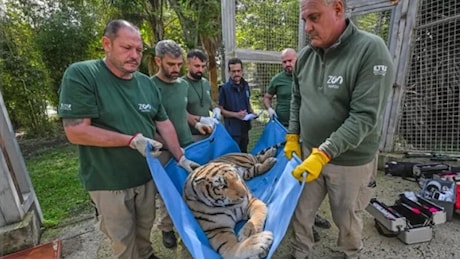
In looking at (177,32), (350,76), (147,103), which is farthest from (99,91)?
(177,32)

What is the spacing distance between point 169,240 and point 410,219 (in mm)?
1827

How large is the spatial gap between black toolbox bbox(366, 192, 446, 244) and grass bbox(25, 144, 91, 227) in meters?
2.72

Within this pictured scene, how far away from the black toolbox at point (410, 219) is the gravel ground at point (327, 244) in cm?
7

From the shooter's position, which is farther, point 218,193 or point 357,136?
point 218,193

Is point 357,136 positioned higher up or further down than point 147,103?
further down

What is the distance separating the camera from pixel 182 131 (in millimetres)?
2283

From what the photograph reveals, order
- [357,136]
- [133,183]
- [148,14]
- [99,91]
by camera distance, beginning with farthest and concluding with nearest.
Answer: [148,14] → [133,183] → [99,91] → [357,136]

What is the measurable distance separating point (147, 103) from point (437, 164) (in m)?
2.98

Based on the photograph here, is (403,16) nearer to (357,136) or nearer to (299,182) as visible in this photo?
(357,136)

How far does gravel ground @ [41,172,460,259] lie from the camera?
81.0 inches

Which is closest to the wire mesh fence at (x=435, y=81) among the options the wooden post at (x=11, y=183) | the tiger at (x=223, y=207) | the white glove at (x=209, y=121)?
the white glove at (x=209, y=121)

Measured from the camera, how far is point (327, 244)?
2199 mm

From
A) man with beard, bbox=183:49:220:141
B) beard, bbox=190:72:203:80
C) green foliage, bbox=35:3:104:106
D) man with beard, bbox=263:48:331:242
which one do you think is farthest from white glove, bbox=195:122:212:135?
green foliage, bbox=35:3:104:106

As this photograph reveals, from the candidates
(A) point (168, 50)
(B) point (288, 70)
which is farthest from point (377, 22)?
(A) point (168, 50)
